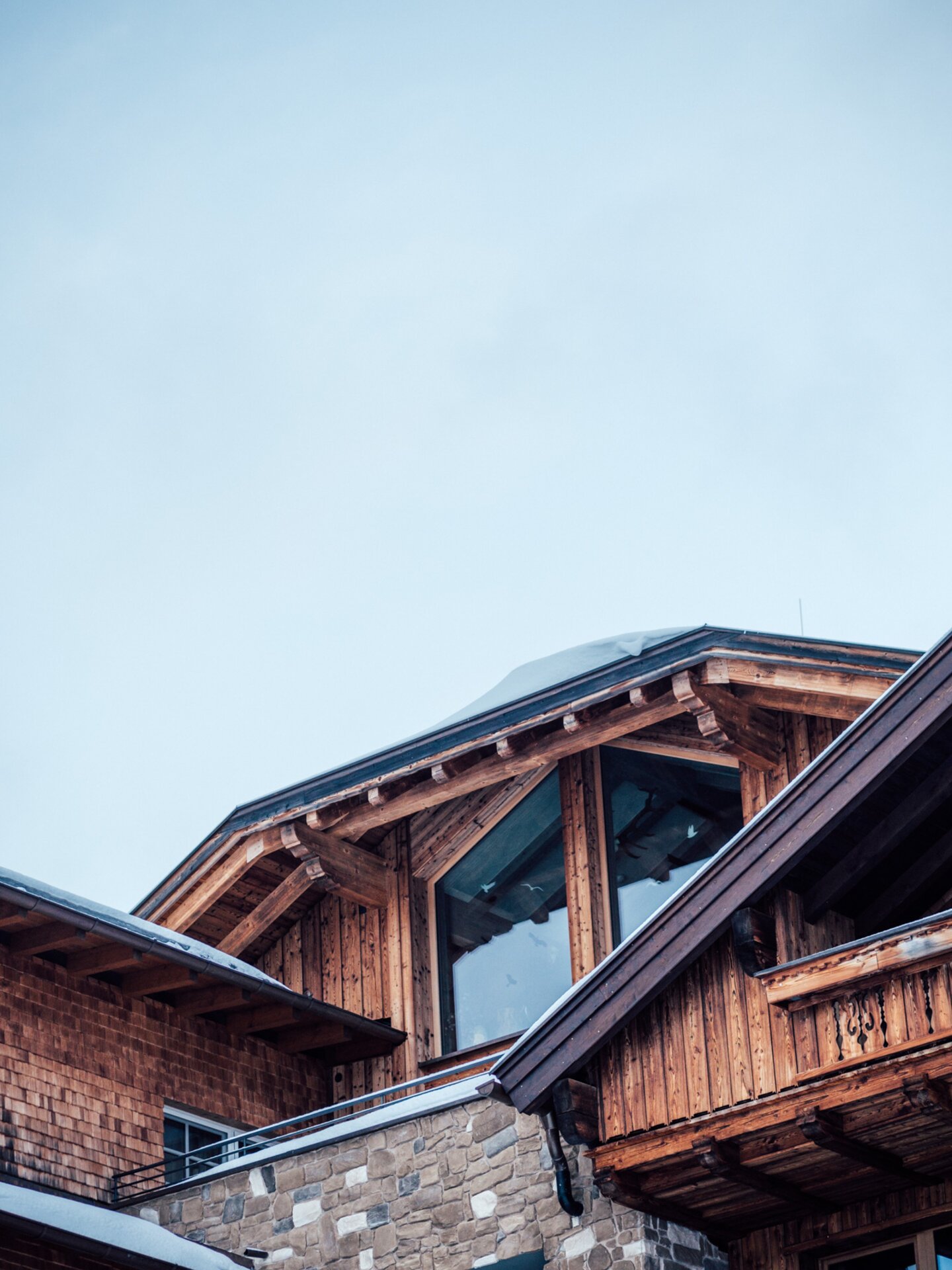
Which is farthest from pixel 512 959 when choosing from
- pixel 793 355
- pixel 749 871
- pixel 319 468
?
pixel 319 468

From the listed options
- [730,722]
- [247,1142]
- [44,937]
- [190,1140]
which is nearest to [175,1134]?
[190,1140]

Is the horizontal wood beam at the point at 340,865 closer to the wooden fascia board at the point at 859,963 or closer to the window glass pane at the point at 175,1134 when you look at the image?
the window glass pane at the point at 175,1134

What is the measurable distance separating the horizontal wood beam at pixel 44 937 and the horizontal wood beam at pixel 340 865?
282 centimetres

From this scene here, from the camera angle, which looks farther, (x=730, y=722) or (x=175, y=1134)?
(x=175, y=1134)

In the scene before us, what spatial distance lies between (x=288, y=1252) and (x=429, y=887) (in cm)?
464

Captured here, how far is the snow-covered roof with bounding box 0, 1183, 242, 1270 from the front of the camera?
11414 millimetres

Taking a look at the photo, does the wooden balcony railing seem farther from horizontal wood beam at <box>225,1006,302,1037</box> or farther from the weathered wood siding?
horizontal wood beam at <box>225,1006,302,1037</box>

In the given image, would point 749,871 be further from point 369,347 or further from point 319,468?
point 369,347

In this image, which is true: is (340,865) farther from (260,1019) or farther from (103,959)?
(103,959)

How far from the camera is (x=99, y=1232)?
12.0 metres

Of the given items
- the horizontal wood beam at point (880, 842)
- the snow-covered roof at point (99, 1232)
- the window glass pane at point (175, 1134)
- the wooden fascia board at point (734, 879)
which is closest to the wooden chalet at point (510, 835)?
the window glass pane at point (175, 1134)

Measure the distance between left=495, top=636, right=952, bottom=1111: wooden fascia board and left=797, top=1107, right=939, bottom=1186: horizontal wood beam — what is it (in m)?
1.26

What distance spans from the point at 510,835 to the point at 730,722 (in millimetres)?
2820

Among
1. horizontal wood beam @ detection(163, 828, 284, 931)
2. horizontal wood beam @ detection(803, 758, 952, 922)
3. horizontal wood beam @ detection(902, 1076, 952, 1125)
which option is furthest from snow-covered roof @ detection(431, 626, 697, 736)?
horizontal wood beam @ detection(902, 1076, 952, 1125)
